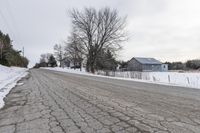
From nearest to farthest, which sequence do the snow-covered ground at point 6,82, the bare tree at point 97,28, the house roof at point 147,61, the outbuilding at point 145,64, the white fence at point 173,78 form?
the snow-covered ground at point 6,82, the white fence at point 173,78, the bare tree at point 97,28, the outbuilding at point 145,64, the house roof at point 147,61

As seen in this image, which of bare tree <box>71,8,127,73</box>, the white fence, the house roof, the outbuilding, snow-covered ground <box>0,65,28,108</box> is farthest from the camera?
the house roof

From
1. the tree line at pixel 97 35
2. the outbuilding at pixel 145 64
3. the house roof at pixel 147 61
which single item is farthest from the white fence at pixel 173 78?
the house roof at pixel 147 61

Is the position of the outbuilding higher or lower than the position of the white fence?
higher

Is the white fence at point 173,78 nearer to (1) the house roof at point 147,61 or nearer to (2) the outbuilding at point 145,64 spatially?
(2) the outbuilding at point 145,64

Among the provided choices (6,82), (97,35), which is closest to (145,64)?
Result: (97,35)

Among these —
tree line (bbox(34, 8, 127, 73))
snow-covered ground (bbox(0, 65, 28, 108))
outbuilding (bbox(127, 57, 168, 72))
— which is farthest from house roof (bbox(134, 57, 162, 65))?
snow-covered ground (bbox(0, 65, 28, 108))

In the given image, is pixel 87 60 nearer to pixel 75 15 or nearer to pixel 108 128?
pixel 75 15

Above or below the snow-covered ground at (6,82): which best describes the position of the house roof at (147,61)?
above

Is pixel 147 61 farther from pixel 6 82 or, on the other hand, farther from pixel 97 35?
pixel 6 82

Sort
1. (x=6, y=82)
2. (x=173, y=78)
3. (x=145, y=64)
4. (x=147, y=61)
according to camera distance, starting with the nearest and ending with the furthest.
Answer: (x=6, y=82) → (x=173, y=78) → (x=145, y=64) → (x=147, y=61)

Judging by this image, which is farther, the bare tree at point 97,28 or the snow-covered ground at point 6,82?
the bare tree at point 97,28

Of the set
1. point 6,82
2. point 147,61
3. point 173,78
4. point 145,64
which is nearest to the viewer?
point 6,82

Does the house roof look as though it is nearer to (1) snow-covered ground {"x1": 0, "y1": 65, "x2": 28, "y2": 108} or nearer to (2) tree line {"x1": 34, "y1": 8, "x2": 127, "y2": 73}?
(2) tree line {"x1": 34, "y1": 8, "x2": 127, "y2": 73}

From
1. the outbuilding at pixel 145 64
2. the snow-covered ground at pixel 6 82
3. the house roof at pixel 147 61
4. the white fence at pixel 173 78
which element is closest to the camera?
the snow-covered ground at pixel 6 82
